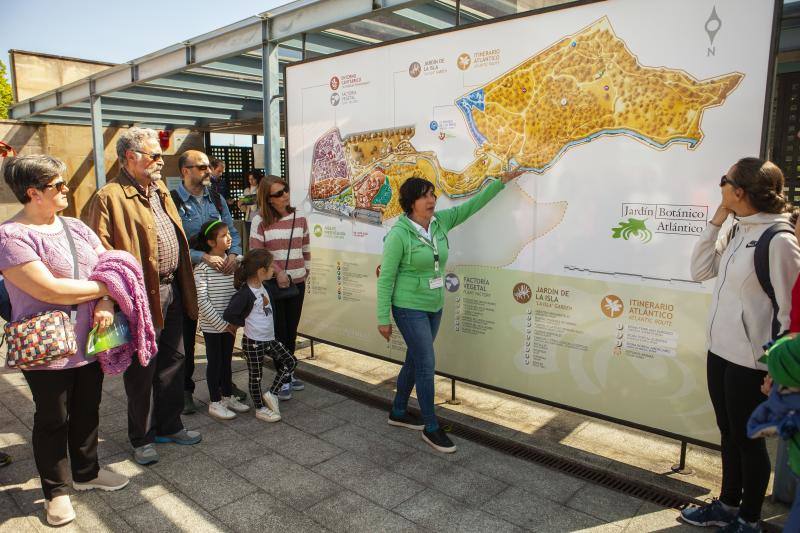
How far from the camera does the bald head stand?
13.7ft

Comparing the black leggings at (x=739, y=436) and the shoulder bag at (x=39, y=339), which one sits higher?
the shoulder bag at (x=39, y=339)

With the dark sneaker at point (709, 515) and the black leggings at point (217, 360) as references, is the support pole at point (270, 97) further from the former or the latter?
the dark sneaker at point (709, 515)

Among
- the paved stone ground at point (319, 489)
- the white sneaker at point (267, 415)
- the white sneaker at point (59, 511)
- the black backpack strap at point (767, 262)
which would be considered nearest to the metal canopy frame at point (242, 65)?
the black backpack strap at point (767, 262)

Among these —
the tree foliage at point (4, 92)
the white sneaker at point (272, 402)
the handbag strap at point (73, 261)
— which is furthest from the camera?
the tree foliage at point (4, 92)

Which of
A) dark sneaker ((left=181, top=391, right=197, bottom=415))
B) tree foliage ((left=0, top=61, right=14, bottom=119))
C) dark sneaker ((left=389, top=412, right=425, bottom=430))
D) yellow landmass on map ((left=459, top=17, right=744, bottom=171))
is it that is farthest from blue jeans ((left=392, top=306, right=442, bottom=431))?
tree foliage ((left=0, top=61, right=14, bottom=119))

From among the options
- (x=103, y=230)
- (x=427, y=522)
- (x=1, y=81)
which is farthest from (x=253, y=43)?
(x=1, y=81)

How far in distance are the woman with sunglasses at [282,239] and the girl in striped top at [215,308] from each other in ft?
1.14

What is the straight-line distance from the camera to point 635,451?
3.80 meters

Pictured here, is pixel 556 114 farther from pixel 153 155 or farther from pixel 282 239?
pixel 153 155

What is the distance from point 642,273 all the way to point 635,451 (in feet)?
4.30

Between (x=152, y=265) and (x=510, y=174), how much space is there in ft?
7.61

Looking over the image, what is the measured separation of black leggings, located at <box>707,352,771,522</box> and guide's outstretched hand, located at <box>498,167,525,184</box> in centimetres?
159

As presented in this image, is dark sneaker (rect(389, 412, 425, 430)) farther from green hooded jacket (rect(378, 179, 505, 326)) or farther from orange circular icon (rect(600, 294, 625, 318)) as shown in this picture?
orange circular icon (rect(600, 294, 625, 318))

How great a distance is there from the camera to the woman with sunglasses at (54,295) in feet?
8.77
